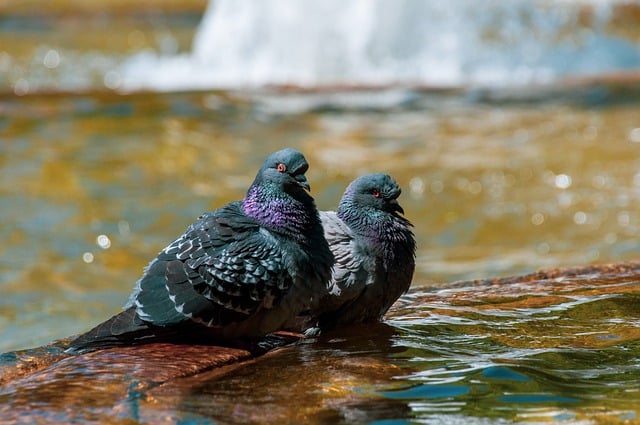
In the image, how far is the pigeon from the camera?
508 cm

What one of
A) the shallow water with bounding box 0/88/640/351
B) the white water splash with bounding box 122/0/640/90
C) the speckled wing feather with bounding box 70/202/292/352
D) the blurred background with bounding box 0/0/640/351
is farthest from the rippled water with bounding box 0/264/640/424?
the white water splash with bounding box 122/0/640/90

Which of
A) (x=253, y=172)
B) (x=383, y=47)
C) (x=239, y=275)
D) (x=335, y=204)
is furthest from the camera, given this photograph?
(x=383, y=47)

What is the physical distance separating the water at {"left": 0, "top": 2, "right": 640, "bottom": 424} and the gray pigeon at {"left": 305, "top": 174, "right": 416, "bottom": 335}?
0.15 meters

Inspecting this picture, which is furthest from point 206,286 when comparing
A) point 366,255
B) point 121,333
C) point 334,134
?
point 334,134

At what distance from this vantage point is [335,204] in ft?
40.5

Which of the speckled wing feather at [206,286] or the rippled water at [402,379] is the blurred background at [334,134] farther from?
the speckled wing feather at [206,286]

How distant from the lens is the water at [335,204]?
176 inches

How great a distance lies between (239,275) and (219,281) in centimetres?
10

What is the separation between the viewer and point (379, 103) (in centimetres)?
1625

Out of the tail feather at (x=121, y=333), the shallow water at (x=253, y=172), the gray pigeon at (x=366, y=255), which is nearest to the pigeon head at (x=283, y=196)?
the gray pigeon at (x=366, y=255)

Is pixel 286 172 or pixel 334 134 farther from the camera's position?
pixel 334 134

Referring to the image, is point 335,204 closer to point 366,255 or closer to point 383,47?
point 366,255

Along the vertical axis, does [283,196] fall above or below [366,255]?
above

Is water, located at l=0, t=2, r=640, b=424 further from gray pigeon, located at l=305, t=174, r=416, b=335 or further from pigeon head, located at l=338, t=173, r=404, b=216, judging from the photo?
pigeon head, located at l=338, t=173, r=404, b=216
